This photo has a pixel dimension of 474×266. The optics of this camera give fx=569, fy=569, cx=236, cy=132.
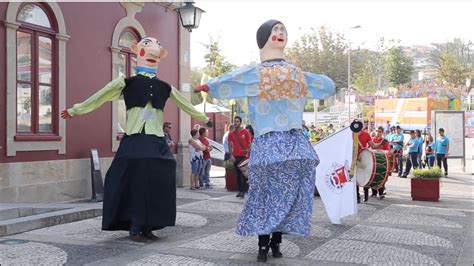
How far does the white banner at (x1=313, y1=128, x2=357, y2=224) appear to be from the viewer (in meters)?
7.84

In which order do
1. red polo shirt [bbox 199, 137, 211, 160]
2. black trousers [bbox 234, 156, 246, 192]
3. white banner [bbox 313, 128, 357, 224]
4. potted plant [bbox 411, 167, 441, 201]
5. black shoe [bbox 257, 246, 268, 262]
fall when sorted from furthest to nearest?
1. red polo shirt [bbox 199, 137, 211, 160]
2. black trousers [bbox 234, 156, 246, 192]
3. potted plant [bbox 411, 167, 441, 201]
4. white banner [bbox 313, 128, 357, 224]
5. black shoe [bbox 257, 246, 268, 262]

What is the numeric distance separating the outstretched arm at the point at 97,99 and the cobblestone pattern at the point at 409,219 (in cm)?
421

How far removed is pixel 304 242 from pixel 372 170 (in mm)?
4070

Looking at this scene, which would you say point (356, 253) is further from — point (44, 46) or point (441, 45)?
point (441, 45)

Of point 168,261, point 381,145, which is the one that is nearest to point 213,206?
point 168,261

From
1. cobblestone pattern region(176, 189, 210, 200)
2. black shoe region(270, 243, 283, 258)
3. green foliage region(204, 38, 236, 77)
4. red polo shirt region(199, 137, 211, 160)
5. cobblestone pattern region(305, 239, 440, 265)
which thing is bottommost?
cobblestone pattern region(305, 239, 440, 265)

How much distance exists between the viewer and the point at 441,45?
6775 cm

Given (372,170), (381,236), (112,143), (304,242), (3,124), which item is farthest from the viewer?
(112,143)

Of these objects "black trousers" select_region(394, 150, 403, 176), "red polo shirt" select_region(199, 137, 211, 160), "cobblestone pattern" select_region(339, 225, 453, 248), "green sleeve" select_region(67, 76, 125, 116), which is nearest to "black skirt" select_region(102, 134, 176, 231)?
"green sleeve" select_region(67, 76, 125, 116)

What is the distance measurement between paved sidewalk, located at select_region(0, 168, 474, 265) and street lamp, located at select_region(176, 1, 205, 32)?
461cm

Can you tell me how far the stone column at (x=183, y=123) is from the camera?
1351cm

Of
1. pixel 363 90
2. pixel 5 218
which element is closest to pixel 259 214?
pixel 5 218

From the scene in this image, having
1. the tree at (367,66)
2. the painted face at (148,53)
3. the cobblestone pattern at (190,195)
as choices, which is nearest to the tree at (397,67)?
the tree at (367,66)

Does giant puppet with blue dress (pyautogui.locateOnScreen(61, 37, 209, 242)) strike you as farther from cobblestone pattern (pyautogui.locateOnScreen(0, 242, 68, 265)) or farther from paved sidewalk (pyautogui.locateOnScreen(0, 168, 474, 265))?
cobblestone pattern (pyautogui.locateOnScreen(0, 242, 68, 265))
